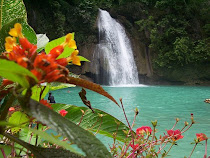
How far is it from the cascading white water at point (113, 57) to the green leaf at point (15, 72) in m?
13.7

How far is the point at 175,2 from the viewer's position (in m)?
15.0

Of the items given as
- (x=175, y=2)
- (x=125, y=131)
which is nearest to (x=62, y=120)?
(x=125, y=131)

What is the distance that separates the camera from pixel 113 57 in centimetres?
1433

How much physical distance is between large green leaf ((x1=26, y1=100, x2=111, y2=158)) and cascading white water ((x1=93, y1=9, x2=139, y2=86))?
13.6 m

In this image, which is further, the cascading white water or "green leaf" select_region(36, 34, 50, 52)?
the cascading white water

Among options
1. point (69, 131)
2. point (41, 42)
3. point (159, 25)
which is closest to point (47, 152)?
point (69, 131)

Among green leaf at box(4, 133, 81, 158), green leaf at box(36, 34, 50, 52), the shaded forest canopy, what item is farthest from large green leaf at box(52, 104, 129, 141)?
the shaded forest canopy

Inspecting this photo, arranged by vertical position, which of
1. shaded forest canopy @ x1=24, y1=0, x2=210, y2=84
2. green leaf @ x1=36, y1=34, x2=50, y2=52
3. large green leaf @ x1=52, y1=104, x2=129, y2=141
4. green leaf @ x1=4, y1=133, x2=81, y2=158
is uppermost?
shaded forest canopy @ x1=24, y1=0, x2=210, y2=84

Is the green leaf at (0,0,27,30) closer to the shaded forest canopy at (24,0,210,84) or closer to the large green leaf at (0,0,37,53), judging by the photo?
the large green leaf at (0,0,37,53)

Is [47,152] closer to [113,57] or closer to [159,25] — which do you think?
[113,57]

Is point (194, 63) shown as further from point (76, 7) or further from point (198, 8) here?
point (76, 7)

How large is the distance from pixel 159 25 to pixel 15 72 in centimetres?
1525

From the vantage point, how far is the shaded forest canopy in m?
13.8

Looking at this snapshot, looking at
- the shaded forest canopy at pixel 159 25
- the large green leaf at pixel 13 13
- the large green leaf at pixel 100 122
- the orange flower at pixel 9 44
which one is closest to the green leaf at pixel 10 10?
the large green leaf at pixel 13 13
